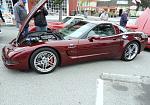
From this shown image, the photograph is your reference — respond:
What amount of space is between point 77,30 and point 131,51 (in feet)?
6.00

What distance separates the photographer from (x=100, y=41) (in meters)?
4.86

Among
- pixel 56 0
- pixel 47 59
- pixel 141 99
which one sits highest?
pixel 56 0

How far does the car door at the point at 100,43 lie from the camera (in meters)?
4.66

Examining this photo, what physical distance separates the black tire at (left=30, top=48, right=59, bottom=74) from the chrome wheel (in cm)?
222

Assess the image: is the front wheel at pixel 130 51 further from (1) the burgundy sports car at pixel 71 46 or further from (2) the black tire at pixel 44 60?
(2) the black tire at pixel 44 60

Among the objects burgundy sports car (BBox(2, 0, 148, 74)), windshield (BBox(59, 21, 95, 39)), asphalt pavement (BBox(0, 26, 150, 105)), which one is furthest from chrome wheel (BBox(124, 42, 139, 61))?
windshield (BBox(59, 21, 95, 39))

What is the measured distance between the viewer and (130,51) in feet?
18.4

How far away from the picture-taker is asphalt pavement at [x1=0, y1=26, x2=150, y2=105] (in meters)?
3.27

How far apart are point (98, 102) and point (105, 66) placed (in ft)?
6.18

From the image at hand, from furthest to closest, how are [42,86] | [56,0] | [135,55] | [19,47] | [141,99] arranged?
1. [56,0]
2. [135,55]
3. [19,47]
4. [42,86]
5. [141,99]

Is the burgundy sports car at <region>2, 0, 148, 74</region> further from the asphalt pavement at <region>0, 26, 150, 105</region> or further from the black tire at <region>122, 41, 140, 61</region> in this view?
the asphalt pavement at <region>0, 26, 150, 105</region>

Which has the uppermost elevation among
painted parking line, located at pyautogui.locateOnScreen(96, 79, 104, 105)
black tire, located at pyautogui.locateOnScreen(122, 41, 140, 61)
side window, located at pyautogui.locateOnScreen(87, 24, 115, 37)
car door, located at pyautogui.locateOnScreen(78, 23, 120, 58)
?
side window, located at pyautogui.locateOnScreen(87, 24, 115, 37)

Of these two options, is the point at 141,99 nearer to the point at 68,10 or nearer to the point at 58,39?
the point at 58,39

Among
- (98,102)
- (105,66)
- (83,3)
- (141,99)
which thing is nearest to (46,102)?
(98,102)
